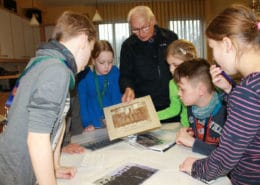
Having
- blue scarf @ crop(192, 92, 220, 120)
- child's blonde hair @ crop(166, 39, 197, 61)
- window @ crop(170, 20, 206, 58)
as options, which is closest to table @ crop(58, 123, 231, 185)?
blue scarf @ crop(192, 92, 220, 120)

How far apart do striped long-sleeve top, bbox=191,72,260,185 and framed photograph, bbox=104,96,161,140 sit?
49cm

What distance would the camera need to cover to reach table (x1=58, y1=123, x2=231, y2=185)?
3.34 feet

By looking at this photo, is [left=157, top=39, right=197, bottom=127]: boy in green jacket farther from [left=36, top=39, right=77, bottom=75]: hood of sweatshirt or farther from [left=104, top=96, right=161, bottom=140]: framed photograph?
[left=36, top=39, right=77, bottom=75]: hood of sweatshirt

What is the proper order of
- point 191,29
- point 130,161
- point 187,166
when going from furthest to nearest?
point 191,29 → point 130,161 → point 187,166

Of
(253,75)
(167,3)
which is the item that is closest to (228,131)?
(253,75)

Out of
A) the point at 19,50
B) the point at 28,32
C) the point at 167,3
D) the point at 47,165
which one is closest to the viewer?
the point at 47,165

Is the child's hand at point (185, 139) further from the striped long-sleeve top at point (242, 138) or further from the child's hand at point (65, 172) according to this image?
the child's hand at point (65, 172)

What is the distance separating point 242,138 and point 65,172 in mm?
658

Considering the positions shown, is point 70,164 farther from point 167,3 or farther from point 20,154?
point 167,3

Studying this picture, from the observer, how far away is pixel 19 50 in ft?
18.7

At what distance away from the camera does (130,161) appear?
1.21m

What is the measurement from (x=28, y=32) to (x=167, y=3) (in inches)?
139

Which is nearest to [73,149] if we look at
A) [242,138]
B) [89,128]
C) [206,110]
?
[89,128]

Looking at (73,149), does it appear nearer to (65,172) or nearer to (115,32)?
(65,172)
